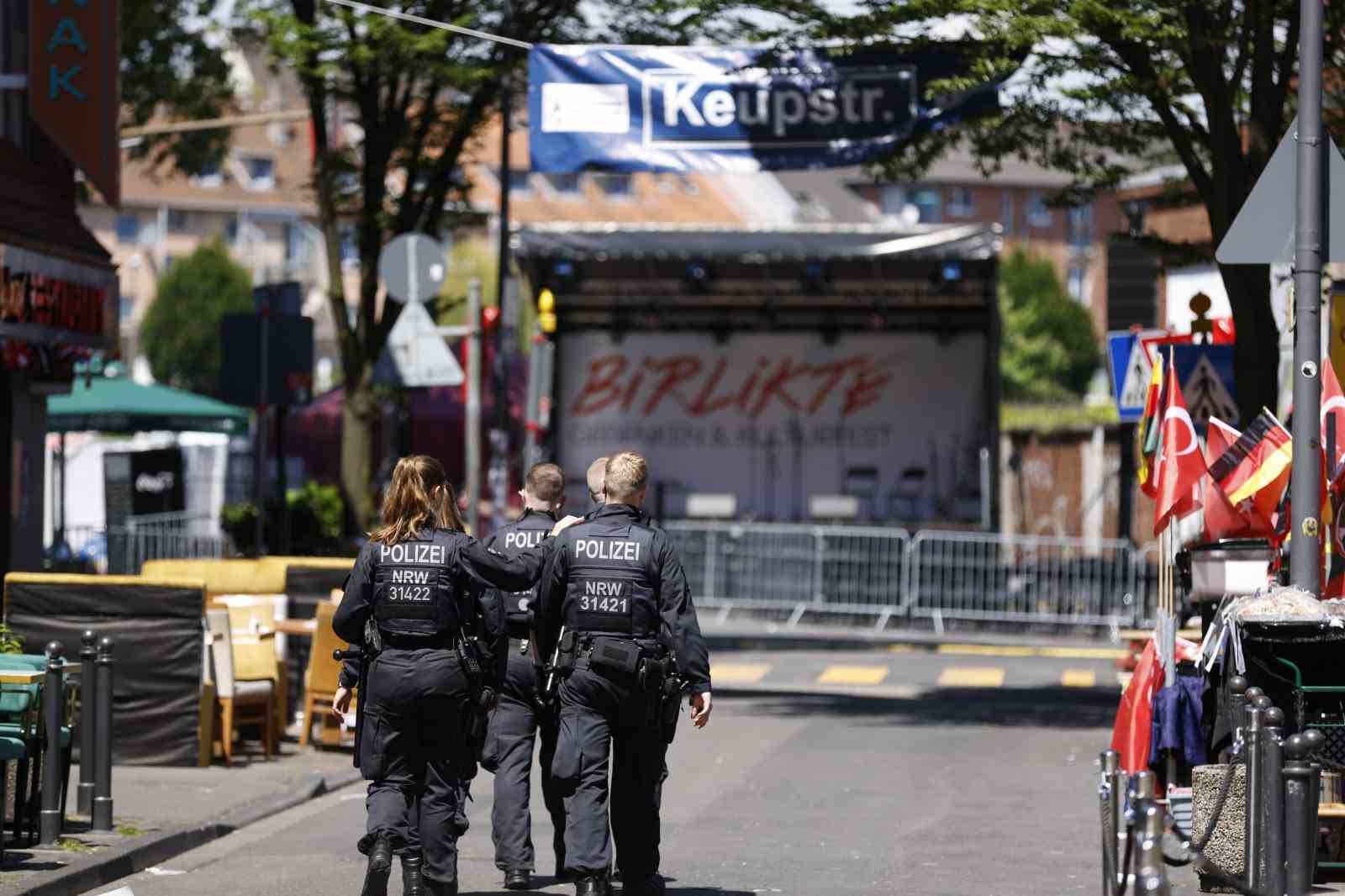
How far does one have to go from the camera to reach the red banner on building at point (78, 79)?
17562 millimetres

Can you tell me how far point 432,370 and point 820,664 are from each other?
6.37m

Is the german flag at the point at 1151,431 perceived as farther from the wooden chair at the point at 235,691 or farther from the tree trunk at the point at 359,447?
the tree trunk at the point at 359,447

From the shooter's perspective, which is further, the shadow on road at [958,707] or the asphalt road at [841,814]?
the shadow on road at [958,707]

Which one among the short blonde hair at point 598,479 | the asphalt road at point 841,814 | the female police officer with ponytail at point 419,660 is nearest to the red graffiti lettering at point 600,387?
the asphalt road at point 841,814

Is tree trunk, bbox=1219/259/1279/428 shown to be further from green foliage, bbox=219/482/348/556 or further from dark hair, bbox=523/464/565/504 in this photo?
green foliage, bbox=219/482/348/556

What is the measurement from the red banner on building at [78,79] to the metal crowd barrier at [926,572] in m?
11.4

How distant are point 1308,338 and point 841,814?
143 inches

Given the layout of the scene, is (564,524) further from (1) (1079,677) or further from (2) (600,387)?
(2) (600,387)

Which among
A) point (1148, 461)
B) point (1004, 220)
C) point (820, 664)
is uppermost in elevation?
point (1004, 220)

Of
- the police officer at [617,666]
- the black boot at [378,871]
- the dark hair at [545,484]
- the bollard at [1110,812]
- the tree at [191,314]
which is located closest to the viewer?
the bollard at [1110,812]

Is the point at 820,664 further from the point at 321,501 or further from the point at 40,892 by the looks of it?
the point at 40,892

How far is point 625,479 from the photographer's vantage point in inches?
377

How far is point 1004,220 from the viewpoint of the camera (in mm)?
117562

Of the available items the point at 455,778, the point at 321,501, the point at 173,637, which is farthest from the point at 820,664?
the point at 455,778
